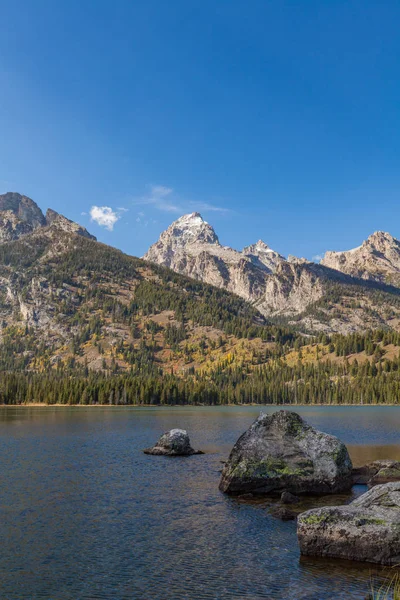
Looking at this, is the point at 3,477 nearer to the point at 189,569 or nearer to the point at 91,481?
the point at 91,481

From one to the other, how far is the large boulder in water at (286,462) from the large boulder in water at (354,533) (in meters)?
16.8

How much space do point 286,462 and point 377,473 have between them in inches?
441

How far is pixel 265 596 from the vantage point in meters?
21.8

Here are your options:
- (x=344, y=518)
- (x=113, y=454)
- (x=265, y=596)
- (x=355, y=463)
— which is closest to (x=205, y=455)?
(x=113, y=454)

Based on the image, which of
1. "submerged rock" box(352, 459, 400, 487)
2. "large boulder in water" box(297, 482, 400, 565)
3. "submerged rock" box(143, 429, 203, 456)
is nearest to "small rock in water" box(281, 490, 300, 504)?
"submerged rock" box(352, 459, 400, 487)

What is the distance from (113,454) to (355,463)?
3553cm

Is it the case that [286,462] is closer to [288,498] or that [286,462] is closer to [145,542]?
[288,498]

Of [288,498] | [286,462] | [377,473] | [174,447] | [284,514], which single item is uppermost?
[286,462]

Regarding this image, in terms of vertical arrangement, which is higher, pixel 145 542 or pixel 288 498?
pixel 288 498

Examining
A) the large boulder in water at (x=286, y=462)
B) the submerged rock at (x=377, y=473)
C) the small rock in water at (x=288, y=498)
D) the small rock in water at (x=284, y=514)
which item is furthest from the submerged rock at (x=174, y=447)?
the small rock in water at (x=284, y=514)

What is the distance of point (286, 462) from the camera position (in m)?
47.0

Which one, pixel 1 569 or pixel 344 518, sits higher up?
pixel 344 518

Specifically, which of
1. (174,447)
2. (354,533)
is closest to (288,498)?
(354,533)

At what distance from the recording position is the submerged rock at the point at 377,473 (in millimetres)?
48497
